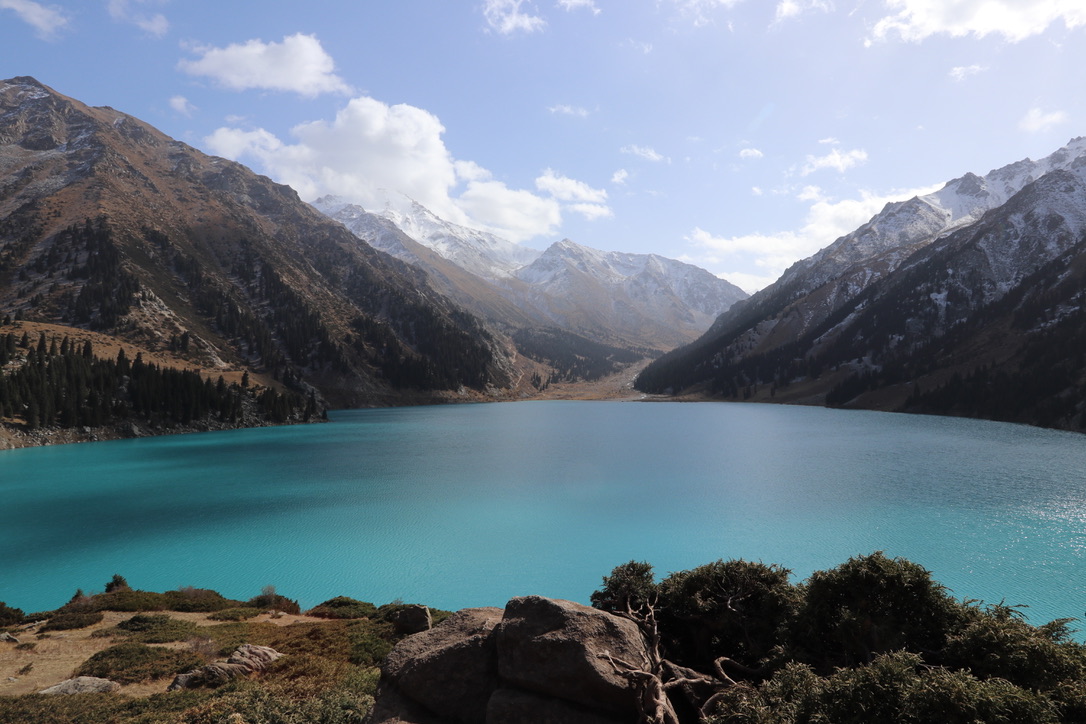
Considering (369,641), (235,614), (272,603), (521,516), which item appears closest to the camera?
(369,641)

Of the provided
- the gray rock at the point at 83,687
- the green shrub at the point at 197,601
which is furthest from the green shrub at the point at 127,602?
the gray rock at the point at 83,687

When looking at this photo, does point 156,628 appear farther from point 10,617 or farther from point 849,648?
point 849,648

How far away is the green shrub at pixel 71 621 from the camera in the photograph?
2373cm

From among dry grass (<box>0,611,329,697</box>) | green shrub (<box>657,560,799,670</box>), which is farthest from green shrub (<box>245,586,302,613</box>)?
green shrub (<box>657,560,799,670</box>)

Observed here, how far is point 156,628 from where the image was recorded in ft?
Result: 77.8

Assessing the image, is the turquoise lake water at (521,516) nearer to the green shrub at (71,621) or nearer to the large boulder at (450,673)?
the green shrub at (71,621)

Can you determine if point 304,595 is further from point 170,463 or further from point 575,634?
point 170,463

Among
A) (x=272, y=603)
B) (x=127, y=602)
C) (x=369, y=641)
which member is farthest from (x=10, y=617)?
(x=369, y=641)

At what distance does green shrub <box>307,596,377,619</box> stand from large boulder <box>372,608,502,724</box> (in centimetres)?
1678

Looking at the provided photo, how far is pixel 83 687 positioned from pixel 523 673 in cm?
1635

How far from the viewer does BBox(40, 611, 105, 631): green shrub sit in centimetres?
2373

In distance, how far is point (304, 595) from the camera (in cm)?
3259

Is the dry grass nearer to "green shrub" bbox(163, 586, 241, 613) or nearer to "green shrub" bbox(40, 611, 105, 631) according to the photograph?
"green shrub" bbox(40, 611, 105, 631)

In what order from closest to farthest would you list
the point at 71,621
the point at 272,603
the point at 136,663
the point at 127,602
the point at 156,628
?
the point at 136,663 < the point at 156,628 < the point at 71,621 < the point at 127,602 < the point at 272,603
